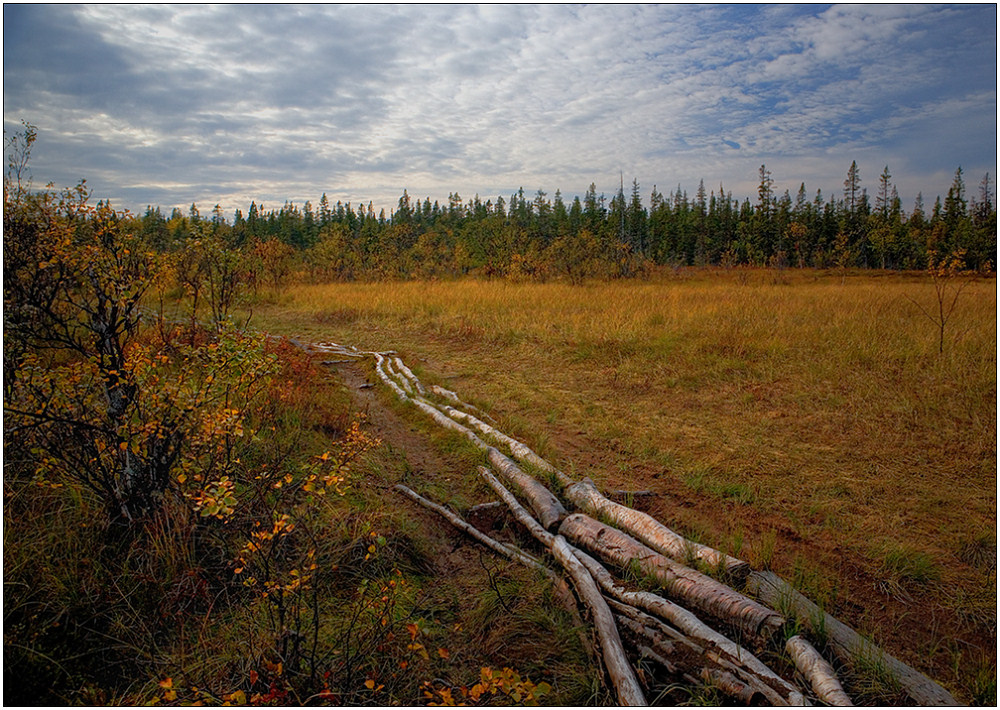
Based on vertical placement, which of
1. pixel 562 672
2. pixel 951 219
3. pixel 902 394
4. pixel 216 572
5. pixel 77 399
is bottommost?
pixel 562 672

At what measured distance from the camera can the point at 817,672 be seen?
2398 millimetres

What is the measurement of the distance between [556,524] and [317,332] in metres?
11.2

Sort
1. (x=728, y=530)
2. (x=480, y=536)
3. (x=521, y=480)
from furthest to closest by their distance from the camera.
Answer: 1. (x=521, y=480)
2. (x=728, y=530)
3. (x=480, y=536)

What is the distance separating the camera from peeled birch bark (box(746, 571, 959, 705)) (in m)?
2.40

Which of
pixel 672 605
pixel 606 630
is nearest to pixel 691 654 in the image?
pixel 672 605

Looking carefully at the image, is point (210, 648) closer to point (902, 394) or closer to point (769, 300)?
point (902, 394)

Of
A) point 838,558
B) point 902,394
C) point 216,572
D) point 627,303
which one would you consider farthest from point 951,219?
point 216,572

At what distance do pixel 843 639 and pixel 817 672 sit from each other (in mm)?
416

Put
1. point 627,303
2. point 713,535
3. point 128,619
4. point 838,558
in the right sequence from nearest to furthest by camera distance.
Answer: point 128,619
point 838,558
point 713,535
point 627,303

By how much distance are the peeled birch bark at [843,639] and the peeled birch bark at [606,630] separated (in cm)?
96

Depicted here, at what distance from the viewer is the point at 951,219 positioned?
149ft

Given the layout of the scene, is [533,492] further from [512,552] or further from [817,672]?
[817,672]

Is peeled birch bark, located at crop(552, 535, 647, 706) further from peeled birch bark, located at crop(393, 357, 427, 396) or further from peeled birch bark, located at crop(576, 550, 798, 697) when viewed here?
peeled birch bark, located at crop(393, 357, 427, 396)

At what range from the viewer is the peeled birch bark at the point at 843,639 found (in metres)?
2.40
